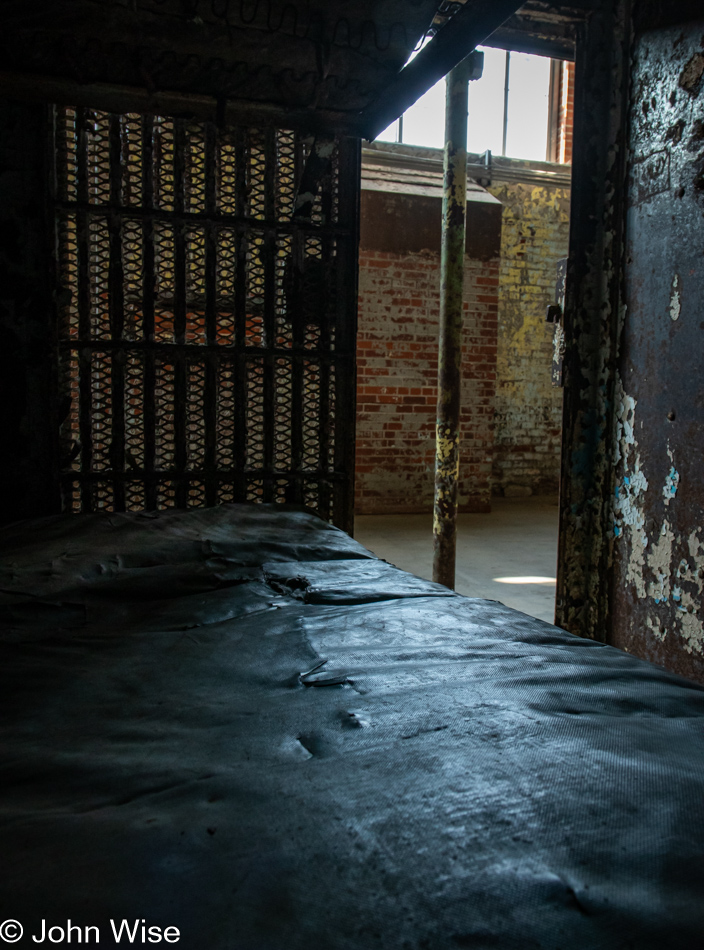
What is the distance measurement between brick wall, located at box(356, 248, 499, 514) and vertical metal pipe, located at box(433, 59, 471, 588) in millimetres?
2769

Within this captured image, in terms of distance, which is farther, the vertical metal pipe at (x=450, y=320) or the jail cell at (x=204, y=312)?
the vertical metal pipe at (x=450, y=320)

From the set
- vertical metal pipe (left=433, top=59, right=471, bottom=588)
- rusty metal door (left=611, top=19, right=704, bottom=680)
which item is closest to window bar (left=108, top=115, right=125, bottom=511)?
rusty metal door (left=611, top=19, right=704, bottom=680)

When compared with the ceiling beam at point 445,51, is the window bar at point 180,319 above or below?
below

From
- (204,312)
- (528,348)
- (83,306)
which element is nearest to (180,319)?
(204,312)

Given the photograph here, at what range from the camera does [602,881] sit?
1.91ft

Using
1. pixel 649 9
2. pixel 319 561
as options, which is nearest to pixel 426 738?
pixel 319 561

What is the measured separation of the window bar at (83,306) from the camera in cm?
211

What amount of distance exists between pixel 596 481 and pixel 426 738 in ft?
5.32

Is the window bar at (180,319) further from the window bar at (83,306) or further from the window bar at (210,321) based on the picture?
the window bar at (83,306)

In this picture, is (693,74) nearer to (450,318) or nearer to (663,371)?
(663,371)

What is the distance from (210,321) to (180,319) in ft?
0.33

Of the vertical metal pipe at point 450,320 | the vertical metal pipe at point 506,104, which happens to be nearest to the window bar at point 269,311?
the vertical metal pipe at point 450,320

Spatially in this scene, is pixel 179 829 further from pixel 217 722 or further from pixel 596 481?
pixel 596 481

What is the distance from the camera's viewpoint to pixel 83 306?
7.05 feet
